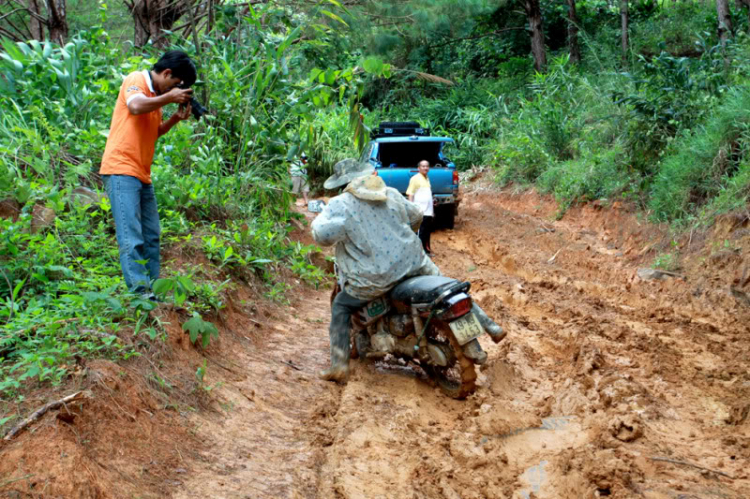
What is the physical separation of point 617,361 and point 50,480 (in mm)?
4399

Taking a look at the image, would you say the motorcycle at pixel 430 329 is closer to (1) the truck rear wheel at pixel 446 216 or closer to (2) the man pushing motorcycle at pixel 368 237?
(2) the man pushing motorcycle at pixel 368 237

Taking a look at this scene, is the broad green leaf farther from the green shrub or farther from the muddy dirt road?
the green shrub

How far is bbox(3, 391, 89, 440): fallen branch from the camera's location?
3.16 meters

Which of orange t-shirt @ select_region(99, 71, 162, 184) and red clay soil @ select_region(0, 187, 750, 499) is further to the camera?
orange t-shirt @ select_region(99, 71, 162, 184)

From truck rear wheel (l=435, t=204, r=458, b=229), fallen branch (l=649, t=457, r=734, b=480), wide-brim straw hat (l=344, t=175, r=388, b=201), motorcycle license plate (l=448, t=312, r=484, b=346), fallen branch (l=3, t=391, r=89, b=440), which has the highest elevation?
wide-brim straw hat (l=344, t=175, r=388, b=201)

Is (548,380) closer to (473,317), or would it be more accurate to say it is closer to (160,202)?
(473,317)

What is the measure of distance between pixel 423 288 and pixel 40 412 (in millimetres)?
2643

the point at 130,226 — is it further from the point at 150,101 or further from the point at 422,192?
the point at 422,192

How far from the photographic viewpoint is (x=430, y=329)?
5.22m

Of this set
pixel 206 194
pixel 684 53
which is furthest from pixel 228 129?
pixel 684 53

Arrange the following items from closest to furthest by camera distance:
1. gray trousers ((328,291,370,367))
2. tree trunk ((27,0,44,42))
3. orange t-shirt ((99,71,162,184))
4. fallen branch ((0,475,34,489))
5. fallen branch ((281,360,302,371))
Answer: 1. fallen branch ((0,475,34,489))
2. orange t-shirt ((99,71,162,184))
3. gray trousers ((328,291,370,367))
4. fallen branch ((281,360,302,371))
5. tree trunk ((27,0,44,42))

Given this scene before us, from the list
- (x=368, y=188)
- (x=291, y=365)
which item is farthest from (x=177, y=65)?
(x=291, y=365)

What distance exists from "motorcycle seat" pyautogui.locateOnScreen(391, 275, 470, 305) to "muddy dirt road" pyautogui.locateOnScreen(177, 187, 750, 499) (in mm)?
755

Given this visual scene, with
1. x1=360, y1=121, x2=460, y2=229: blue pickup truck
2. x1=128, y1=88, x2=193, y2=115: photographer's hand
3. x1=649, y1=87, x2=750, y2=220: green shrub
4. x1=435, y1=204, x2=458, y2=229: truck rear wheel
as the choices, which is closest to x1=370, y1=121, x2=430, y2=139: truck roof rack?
x1=360, y1=121, x2=460, y2=229: blue pickup truck
